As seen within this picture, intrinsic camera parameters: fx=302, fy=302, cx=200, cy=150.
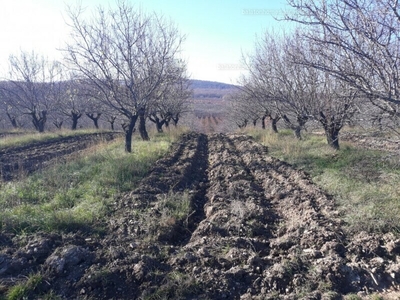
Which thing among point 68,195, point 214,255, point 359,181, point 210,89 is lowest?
point 214,255

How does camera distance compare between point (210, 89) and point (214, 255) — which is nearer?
point (214, 255)

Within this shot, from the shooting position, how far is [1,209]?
5457 millimetres

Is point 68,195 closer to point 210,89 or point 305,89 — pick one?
point 305,89

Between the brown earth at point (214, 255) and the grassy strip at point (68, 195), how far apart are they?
37 centimetres

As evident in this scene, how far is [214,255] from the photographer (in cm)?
380

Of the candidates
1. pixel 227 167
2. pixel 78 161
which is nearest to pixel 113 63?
pixel 78 161

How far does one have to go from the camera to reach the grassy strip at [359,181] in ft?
14.5

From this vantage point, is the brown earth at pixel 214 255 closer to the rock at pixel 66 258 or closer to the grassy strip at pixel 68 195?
the rock at pixel 66 258

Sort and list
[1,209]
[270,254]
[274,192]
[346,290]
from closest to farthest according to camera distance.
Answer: [346,290], [270,254], [1,209], [274,192]

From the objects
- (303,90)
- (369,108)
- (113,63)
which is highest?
(113,63)

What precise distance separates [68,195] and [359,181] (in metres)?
6.13

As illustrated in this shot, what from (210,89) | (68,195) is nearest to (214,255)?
(68,195)

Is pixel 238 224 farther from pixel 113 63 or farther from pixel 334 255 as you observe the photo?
pixel 113 63

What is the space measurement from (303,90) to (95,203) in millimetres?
8295
